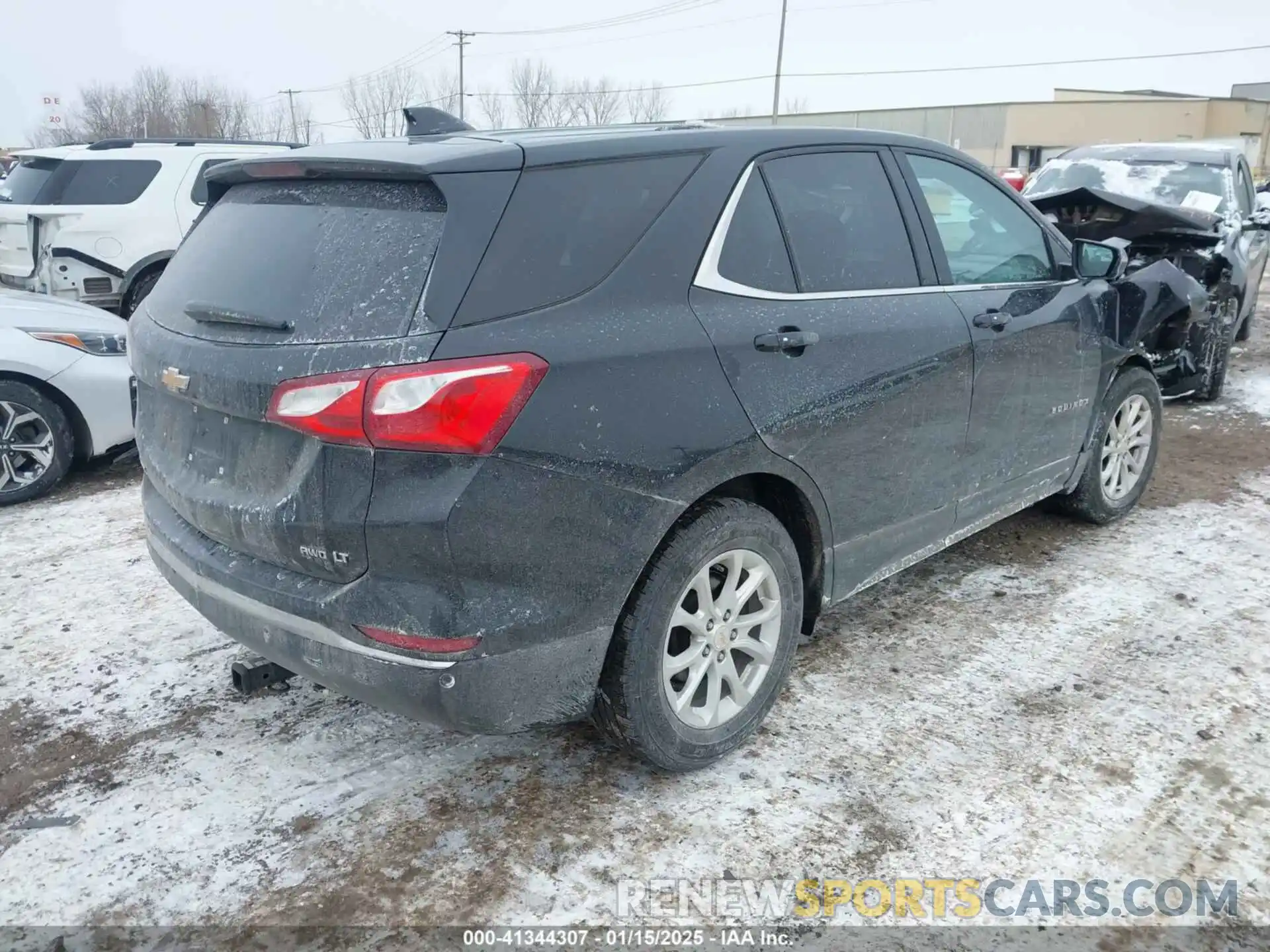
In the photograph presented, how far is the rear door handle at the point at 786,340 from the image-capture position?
9.12 feet

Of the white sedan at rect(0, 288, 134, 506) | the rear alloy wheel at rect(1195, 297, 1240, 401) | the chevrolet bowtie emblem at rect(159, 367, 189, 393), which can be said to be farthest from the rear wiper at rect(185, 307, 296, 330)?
the rear alloy wheel at rect(1195, 297, 1240, 401)

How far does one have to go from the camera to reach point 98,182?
883cm

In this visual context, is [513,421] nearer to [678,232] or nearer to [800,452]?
[678,232]

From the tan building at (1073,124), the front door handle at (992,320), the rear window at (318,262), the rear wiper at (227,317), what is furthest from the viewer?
the tan building at (1073,124)

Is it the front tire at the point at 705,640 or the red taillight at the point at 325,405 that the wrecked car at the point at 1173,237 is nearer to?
the front tire at the point at 705,640

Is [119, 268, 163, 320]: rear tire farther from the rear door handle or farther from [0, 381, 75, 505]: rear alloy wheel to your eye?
the rear door handle

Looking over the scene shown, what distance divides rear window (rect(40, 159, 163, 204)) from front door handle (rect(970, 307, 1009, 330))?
316 inches

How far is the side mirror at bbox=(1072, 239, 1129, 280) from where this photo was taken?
166 inches

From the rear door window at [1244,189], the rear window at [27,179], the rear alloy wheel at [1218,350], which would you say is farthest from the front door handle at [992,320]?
the rear window at [27,179]

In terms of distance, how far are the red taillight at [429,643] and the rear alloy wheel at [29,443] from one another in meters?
4.01

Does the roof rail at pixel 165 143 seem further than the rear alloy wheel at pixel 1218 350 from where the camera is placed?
Yes

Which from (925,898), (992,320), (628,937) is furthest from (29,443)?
(925,898)

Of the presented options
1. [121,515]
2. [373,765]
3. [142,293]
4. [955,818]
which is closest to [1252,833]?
[955,818]

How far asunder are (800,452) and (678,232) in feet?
2.39
